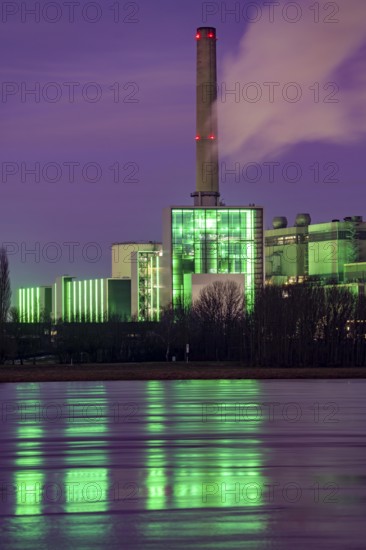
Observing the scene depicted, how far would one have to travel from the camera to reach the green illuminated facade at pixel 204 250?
14062cm

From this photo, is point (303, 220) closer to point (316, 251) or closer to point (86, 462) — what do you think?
point (316, 251)

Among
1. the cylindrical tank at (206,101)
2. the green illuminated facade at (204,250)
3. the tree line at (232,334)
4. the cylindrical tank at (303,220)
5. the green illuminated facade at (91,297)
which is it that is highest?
the cylindrical tank at (206,101)

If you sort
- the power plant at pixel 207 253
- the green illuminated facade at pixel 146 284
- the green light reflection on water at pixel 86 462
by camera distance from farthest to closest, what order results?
the green illuminated facade at pixel 146 284
the power plant at pixel 207 253
the green light reflection on water at pixel 86 462

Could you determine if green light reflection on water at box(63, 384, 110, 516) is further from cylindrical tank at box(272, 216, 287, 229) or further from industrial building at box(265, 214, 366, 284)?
cylindrical tank at box(272, 216, 287, 229)

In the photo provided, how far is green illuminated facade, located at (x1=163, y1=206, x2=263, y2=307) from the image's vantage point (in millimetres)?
140625

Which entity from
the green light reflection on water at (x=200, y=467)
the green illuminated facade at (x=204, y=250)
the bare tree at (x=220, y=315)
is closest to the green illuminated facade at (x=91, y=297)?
the green illuminated facade at (x=204, y=250)

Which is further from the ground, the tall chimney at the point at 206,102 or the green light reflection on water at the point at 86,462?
the tall chimney at the point at 206,102

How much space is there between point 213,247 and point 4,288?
59804 mm

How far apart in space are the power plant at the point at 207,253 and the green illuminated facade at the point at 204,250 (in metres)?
0.13

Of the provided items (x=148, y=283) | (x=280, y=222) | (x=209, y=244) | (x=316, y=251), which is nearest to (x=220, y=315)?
(x=209, y=244)

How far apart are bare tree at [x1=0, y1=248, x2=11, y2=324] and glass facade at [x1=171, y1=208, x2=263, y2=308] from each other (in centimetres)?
5645

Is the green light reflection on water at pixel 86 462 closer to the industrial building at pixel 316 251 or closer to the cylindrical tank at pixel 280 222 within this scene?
the industrial building at pixel 316 251

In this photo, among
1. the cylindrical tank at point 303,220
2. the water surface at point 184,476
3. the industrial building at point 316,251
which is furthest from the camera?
the cylindrical tank at point 303,220

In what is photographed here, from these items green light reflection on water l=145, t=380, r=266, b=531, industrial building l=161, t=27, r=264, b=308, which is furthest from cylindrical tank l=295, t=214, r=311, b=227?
green light reflection on water l=145, t=380, r=266, b=531
